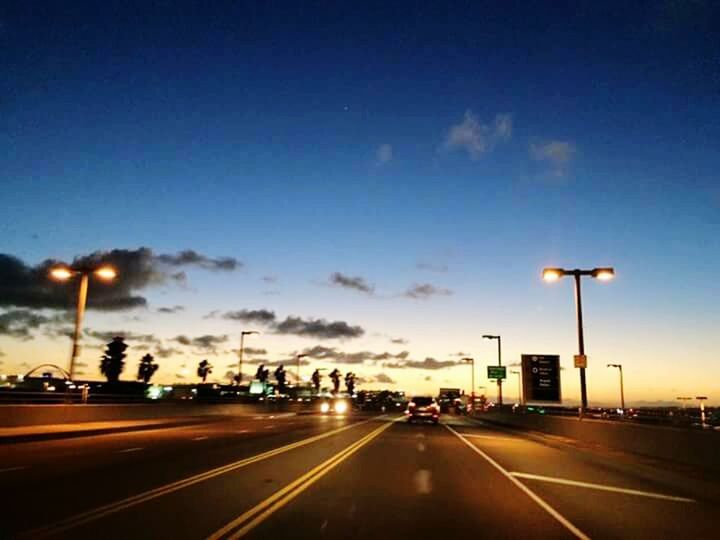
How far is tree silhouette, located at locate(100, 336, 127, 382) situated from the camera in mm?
181000

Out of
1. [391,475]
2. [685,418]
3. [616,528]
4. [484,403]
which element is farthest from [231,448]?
[484,403]

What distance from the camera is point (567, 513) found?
10422mm

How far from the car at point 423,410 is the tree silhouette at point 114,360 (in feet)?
496

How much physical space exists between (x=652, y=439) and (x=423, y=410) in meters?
26.2

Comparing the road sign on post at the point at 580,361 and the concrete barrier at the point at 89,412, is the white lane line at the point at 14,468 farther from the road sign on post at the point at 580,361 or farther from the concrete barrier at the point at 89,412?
the road sign on post at the point at 580,361

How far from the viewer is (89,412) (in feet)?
109

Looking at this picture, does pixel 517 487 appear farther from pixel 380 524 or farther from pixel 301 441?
pixel 301 441

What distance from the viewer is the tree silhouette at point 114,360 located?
18100 cm

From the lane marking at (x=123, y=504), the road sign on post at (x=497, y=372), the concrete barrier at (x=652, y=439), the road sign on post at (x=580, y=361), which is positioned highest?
the road sign on post at (x=497, y=372)

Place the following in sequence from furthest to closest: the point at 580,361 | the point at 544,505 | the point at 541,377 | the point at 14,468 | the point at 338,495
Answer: the point at 541,377, the point at 580,361, the point at 14,468, the point at 338,495, the point at 544,505

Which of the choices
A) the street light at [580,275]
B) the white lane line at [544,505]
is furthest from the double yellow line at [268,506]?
the street light at [580,275]

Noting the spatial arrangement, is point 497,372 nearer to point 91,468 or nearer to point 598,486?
point 598,486

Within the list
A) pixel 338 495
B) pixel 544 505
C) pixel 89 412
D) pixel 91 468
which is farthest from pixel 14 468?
pixel 89 412

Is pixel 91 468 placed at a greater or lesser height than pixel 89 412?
lesser
